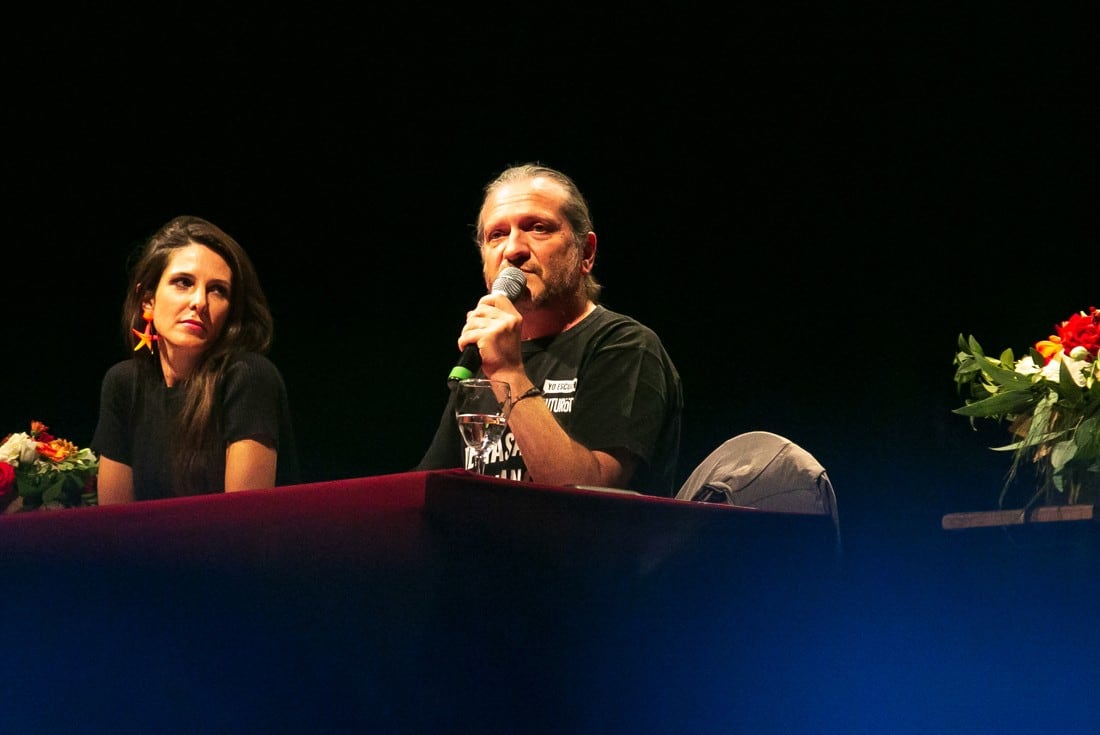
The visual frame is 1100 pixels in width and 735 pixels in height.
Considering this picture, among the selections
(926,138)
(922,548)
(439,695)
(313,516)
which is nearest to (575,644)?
(439,695)

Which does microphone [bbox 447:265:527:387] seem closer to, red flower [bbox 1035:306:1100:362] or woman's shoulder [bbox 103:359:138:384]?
woman's shoulder [bbox 103:359:138:384]

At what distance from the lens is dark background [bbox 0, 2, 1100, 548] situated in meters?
3.28

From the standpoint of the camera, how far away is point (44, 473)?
2.84 m

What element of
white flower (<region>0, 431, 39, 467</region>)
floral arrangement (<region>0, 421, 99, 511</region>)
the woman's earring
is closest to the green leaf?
the woman's earring

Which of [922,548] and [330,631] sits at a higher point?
[330,631]

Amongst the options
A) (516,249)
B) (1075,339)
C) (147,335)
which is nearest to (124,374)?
(147,335)

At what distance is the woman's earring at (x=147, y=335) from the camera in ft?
8.60

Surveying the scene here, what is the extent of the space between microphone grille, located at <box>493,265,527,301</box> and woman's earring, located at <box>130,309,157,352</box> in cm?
80

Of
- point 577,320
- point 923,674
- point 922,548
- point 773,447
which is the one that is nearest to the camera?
point 773,447

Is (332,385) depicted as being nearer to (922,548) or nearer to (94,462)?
(94,462)

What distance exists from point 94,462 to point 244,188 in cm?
140

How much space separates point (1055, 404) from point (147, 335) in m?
1.83

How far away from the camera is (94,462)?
9.49 feet

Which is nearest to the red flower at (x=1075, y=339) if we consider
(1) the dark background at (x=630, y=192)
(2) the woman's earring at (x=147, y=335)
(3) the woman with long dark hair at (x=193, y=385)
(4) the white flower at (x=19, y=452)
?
(1) the dark background at (x=630, y=192)
